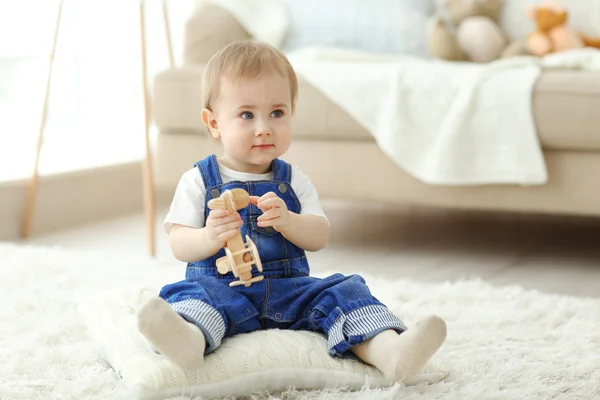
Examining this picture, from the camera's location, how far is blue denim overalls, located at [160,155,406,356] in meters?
1.09

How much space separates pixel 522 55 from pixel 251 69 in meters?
1.46

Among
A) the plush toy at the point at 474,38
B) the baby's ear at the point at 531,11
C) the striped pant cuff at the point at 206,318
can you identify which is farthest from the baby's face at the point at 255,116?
the baby's ear at the point at 531,11

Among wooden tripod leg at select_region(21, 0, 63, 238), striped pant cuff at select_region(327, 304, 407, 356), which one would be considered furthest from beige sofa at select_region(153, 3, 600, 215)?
striped pant cuff at select_region(327, 304, 407, 356)

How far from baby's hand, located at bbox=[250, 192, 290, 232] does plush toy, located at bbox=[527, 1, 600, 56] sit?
1518 millimetres

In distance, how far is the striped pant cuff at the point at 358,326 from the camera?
1.08 m

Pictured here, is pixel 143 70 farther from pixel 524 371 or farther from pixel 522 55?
pixel 524 371

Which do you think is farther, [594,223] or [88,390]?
[594,223]

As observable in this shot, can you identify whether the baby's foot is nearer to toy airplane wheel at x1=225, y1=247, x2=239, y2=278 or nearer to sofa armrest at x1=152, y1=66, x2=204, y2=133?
toy airplane wheel at x1=225, y1=247, x2=239, y2=278

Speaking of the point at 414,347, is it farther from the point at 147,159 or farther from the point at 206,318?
the point at 147,159

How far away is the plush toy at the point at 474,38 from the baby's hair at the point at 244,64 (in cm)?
136

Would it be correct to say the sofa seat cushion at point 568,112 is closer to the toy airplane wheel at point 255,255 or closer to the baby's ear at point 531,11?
the baby's ear at point 531,11

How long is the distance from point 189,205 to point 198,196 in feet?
Result: 0.07

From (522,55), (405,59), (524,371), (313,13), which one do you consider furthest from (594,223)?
(524,371)

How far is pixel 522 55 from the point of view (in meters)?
2.40
